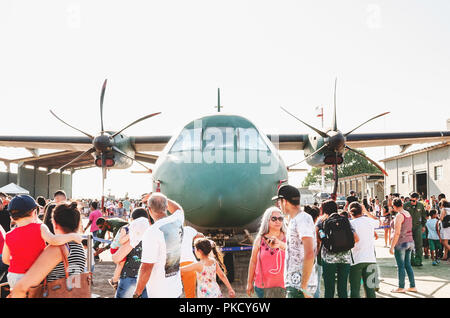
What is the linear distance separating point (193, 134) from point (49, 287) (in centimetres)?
401

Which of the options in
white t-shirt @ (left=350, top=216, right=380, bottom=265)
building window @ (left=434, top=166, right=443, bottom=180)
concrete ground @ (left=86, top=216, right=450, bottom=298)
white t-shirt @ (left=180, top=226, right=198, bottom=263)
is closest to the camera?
white t-shirt @ (left=180, top=226, right=198, bottom=263)

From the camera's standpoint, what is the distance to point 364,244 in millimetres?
4699

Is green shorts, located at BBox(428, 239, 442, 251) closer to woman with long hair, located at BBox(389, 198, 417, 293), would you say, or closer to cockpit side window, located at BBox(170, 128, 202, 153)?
woman with long hair, located at BBox(389, 198, 417, 293)

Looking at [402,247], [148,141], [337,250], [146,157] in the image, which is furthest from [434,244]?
[146,157]

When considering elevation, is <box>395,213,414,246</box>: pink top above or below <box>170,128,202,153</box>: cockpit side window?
below

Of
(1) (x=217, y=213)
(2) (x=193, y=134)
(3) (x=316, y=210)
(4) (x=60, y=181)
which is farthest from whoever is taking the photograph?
(4) (x=60, y=181)

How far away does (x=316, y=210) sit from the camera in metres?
5.88

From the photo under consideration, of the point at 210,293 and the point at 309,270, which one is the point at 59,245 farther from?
the point at 309,270

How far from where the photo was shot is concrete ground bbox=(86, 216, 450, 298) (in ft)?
19.1

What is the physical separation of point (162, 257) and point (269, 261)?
110cm

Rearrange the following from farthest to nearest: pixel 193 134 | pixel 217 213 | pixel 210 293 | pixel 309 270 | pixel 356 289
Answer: pixel 193 134, pixel 217 213, pixel 356 289, pixel 210 293, pixel 309 270

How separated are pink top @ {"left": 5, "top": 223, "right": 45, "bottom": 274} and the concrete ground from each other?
2.74 meters

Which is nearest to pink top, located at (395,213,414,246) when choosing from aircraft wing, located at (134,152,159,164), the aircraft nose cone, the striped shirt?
the striped shirt
